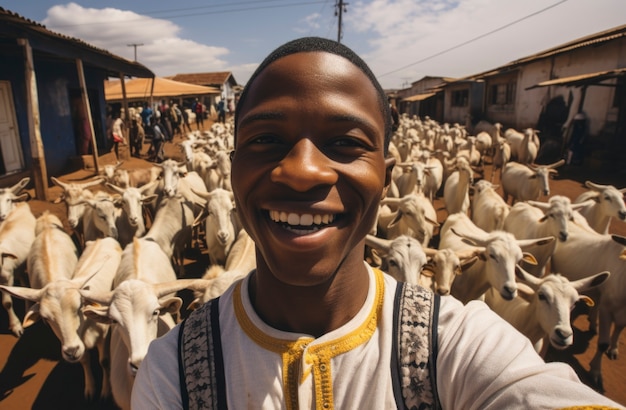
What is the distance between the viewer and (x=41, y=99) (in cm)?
1191

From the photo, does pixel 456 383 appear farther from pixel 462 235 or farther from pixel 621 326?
pixel 621 326

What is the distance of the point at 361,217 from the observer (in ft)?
3.61

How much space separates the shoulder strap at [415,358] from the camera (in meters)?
1.03

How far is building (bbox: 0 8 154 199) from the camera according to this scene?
886cm

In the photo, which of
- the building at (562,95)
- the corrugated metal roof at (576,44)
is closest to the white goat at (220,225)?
the building at (562,95)

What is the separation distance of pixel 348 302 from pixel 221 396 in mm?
487

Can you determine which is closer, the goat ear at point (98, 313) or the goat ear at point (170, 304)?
the goat ear at point (98, 313)

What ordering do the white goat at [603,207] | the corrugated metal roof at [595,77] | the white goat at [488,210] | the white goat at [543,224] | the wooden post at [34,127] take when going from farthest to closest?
the corrugated metal roof at [595,77] < the wooden post at [34,127] < the white goat at [488,210] < the white goat at [603,207] < the white goat at [543,224]

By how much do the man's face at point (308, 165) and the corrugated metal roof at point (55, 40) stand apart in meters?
9.69

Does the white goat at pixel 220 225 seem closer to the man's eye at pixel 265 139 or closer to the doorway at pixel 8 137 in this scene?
the man's eye at pixel 265 139

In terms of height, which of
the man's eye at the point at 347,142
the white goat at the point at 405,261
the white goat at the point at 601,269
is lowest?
the white goat at the point at 601,269

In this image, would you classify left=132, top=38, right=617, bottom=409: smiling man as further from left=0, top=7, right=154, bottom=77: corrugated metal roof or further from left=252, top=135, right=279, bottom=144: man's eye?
left=0, top=7, right=154, bottom=77: corrugated metal roof

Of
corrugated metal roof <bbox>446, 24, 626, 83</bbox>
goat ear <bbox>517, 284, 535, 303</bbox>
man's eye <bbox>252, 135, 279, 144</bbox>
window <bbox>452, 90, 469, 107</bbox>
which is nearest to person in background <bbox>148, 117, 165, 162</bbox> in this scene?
goat ear <bbox>517, 284, 535, 303</bbox>

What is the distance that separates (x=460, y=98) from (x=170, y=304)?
3186 centimetres
